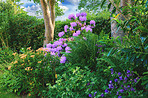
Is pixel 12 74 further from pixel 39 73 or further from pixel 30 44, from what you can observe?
pixel 30 44

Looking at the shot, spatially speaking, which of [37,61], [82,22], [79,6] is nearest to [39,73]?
[37,61]

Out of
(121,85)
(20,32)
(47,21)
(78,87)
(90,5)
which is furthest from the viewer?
(90,5)

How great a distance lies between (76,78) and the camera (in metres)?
2.81

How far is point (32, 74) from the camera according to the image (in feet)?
11.1

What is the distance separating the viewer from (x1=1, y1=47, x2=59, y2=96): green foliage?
10.8ft

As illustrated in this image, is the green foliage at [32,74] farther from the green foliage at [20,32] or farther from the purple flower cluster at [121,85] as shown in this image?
the green foliage at [20,32]

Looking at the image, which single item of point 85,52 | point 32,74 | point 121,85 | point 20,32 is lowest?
point 32,74

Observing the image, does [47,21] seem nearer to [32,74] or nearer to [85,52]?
[32,74]

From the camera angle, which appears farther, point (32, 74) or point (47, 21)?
point (47, 21)

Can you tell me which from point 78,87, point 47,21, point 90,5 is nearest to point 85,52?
point 78,87

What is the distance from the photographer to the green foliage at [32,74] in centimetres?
329

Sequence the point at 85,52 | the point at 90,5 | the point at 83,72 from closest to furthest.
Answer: the point at 83,72, the point at 85,52, the point at 90,5

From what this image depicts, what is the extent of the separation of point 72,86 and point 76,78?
0.17 m

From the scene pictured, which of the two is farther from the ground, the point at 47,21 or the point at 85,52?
the point at 47,21
